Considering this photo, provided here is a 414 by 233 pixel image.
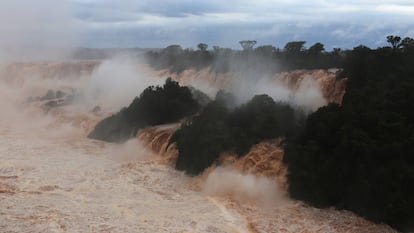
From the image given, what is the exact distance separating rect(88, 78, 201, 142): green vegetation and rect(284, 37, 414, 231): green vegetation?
9.80 metres

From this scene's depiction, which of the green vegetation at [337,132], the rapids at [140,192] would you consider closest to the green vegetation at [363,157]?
the green vegetation at [337,132]

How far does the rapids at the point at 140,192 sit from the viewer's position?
14.8m

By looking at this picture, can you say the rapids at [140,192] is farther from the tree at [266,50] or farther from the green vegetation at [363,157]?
the tree at [266,50]

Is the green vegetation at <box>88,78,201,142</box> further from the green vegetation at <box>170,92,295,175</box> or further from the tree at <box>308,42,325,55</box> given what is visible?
the tree at <box>308,42,325,55</box>

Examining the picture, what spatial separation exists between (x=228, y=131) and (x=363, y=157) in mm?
6435

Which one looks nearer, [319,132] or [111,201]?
[111,201]

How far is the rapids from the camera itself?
14.8 m

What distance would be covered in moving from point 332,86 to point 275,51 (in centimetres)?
1238

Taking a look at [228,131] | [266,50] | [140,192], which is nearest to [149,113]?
[228,131]

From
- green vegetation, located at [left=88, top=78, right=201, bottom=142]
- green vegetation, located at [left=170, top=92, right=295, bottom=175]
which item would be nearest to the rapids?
green vegetation, located at [left=170, top=92, right=295, bottom=175]

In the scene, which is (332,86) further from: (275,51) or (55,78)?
(55,78)

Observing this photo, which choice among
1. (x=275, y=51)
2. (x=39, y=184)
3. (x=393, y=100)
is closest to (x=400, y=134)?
(x=393, y=100)

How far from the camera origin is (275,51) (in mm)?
36406

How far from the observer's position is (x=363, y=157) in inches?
639
